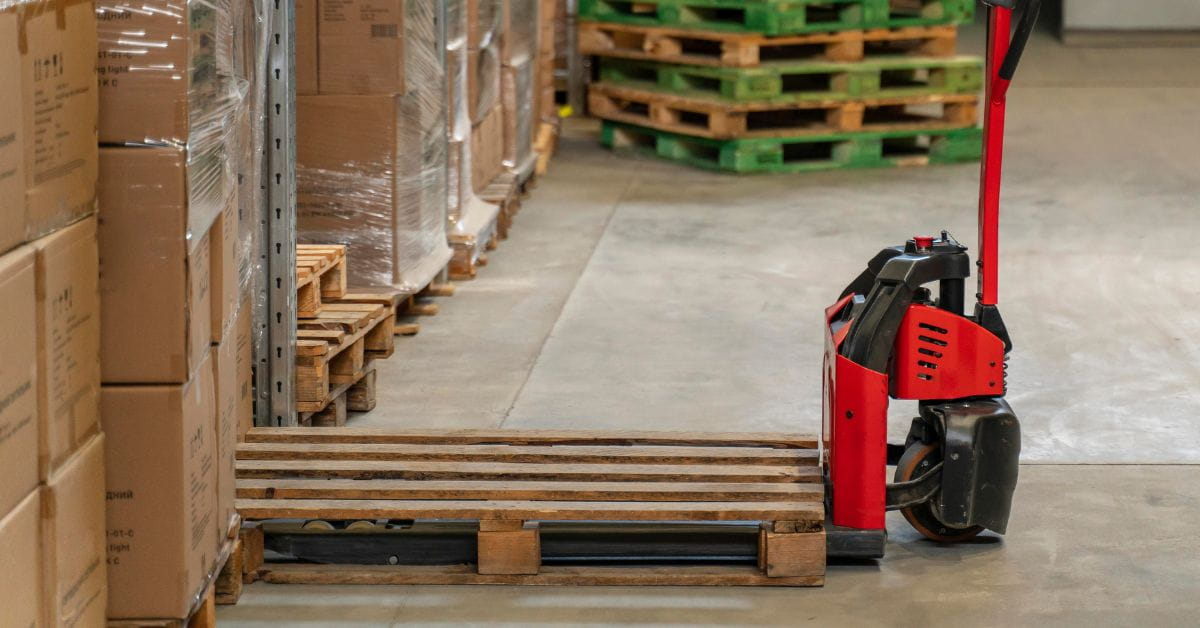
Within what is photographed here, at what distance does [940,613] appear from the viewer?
347 cm

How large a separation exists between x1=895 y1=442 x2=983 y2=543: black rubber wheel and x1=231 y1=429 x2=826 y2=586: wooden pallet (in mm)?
216

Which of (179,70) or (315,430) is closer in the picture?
(179,70)

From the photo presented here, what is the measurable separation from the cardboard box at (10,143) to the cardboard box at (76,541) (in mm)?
460

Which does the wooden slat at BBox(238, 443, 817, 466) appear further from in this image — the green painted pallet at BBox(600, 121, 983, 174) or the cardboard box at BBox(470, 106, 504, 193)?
the green painted pallet at BBox(600, 121, 983, 174)

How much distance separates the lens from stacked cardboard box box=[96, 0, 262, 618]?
9.21 feet

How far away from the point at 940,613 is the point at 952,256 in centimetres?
81

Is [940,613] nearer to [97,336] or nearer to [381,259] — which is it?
[97,336]

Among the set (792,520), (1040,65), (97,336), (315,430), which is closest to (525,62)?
(315,430)

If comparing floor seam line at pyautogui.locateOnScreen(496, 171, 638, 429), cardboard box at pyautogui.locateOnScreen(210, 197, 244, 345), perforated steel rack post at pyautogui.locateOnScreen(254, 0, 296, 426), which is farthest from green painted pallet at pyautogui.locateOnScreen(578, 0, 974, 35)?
cardboard box at pyautogui.locateOnScreen(210, 197, 244, 345)

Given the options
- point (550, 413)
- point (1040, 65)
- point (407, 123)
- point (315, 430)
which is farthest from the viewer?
point (1040, 65)

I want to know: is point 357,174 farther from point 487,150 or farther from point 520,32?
point 520,32

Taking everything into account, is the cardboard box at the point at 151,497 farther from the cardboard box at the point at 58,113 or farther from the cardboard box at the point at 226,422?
the cardboard box at the point at 58,113

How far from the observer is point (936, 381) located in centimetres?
366

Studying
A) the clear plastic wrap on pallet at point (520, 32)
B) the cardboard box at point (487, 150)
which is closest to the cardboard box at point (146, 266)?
the cardboard box at point (487, 150)
